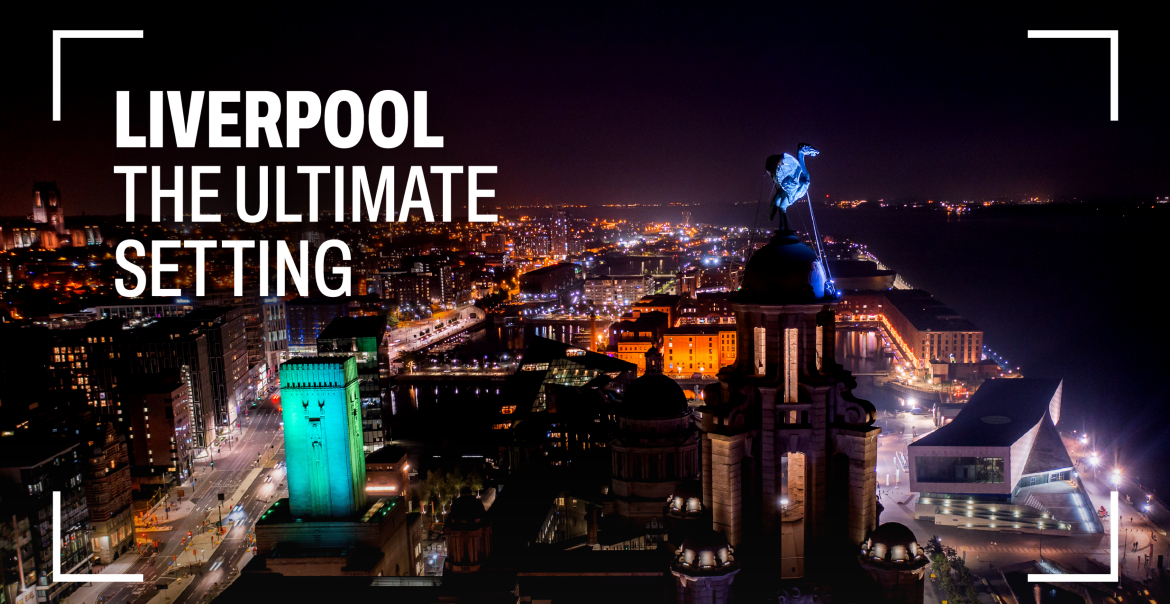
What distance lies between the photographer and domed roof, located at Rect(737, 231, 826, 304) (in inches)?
394

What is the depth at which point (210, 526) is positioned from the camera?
3219 cm

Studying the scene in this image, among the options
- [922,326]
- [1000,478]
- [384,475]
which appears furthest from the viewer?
[922,326]

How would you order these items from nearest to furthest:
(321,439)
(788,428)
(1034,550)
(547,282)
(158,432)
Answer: (788,428)
(1034,550)
(321,439)
(158,432)
(547,282)

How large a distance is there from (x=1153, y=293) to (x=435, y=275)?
9058 centimetres

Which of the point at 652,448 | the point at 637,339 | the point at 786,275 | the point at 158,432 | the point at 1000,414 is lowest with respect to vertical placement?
the point at 158,432

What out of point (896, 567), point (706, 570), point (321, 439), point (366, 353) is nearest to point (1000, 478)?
point (896, 567)

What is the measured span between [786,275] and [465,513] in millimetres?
11242

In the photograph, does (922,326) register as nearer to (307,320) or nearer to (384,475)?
(384,475)

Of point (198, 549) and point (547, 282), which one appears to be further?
point (547, 282)

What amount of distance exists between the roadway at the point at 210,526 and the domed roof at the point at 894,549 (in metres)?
23.3

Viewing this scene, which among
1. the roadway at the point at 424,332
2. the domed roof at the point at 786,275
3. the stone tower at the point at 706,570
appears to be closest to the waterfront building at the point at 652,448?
the stone tower at the point at 706,570

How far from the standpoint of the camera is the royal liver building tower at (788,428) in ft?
33.1

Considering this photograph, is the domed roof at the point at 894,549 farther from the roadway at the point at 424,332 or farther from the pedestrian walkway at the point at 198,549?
the roadway at the point at 424,332

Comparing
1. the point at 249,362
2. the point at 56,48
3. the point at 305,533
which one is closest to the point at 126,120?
the point at 56,48
